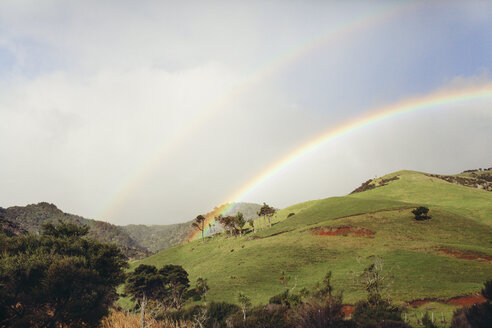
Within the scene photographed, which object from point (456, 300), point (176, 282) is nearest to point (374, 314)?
point (456, 300)

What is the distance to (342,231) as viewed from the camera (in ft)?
274

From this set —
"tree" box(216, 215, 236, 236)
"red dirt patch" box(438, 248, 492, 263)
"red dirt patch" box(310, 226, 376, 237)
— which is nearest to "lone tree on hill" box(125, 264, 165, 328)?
"red dirt patch" box(310, 226, 376, 237)

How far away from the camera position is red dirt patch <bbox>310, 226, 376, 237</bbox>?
80.0 meters

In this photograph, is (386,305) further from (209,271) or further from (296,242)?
(209,271)

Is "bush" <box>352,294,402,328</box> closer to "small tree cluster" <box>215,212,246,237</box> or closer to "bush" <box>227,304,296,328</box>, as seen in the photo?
"bush" <box>227,304,296,328</box>

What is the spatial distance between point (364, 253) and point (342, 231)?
17923 millimetres

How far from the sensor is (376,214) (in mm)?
93875

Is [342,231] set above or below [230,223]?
below

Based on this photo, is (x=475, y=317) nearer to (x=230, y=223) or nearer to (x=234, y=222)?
(x=234, y=222)

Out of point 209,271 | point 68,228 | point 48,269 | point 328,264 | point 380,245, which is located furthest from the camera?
point 209,271

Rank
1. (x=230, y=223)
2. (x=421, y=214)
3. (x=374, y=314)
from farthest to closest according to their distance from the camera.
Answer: (x=230, y=223) → (x=421, y=214) → (x=374, y=314)

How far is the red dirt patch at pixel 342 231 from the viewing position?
262 ft

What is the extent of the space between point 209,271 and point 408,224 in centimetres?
5953

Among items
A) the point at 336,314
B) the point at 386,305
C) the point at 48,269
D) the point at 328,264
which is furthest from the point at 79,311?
the point at 328,264
